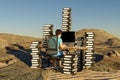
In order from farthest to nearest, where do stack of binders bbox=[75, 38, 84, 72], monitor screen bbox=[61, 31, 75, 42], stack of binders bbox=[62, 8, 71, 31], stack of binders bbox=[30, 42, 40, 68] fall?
stack of binders bbox=[62, 8, 71, 31], stack of binders bbox=[75, 38, 84, 72], stack of binders bbox=[30, 42, 40, 68], monitor screen bbox=[61, 31, 75, 42]

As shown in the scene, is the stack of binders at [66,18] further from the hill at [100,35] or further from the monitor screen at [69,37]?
the hill at [100,35]

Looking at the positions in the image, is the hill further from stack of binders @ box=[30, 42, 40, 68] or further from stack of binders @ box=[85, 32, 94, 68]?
stack of binders @ box=[30, 42, 40, 68]

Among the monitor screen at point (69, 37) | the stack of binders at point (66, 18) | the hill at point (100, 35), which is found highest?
the stack of binders at point (66, 18)

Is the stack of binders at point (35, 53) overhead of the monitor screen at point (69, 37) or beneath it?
beneath

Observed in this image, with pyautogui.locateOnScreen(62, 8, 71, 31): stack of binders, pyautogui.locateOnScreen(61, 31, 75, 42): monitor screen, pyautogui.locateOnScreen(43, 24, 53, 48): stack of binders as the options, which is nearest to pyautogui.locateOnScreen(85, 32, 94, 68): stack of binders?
pyautogui.locateOnScreen(61, 31, 75, 42): monitor screen

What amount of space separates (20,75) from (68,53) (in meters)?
3.36

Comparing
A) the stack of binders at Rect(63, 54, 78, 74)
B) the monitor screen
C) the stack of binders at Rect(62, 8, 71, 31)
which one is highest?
the stack of binders at Rect(62, 8, 71, 31)

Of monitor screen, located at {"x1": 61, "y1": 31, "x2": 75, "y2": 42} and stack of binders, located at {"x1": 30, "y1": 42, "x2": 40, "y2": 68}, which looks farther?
stack of binders, located at {"x1": 30, "y1": 42, "x2": 40, "y2": 68}

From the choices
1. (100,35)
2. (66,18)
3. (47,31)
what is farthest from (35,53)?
(100,35)

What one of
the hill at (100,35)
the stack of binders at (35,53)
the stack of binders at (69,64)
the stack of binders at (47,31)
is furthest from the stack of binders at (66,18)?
the hill at (100,35)

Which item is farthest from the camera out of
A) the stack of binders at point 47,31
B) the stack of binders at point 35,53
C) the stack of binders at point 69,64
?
the stack of binders at point 47,31

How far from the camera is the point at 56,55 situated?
13.5 metres

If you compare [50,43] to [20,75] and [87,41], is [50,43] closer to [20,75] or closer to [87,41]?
[20,75]

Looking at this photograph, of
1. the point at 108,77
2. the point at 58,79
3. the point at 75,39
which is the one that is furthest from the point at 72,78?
the point at 75,39
